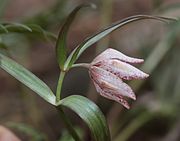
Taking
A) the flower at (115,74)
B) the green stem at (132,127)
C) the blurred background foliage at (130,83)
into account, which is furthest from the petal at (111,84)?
the green stem at (132,127)

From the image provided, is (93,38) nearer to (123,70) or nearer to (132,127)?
(123,70)

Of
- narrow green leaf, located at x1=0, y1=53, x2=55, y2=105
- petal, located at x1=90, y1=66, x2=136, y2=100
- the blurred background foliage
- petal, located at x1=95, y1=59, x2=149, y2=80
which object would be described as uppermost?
petal, located at x1=95, y1=59, x2=149, y2=80

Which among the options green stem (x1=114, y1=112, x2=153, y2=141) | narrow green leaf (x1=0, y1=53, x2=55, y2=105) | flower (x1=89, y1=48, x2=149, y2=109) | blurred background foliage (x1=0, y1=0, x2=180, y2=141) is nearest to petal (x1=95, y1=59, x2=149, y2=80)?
flower (x1=89, y1=48, x2=149, y2=109)

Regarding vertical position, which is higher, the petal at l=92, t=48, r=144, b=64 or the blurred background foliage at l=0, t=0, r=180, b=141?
the petal at l=92, t=48, r=144, b=64

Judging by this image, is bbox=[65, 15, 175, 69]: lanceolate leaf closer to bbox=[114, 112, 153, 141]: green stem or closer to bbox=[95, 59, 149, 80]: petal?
bbox=[95, 59, 149, 80]: petal

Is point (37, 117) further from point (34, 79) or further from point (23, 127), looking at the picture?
point (34, 79)

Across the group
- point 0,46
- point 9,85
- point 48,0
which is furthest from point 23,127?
point 48,0

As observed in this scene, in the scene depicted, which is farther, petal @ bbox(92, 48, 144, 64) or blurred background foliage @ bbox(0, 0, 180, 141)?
blurred background foliage @ bbox(0, 0, 180, 141)
